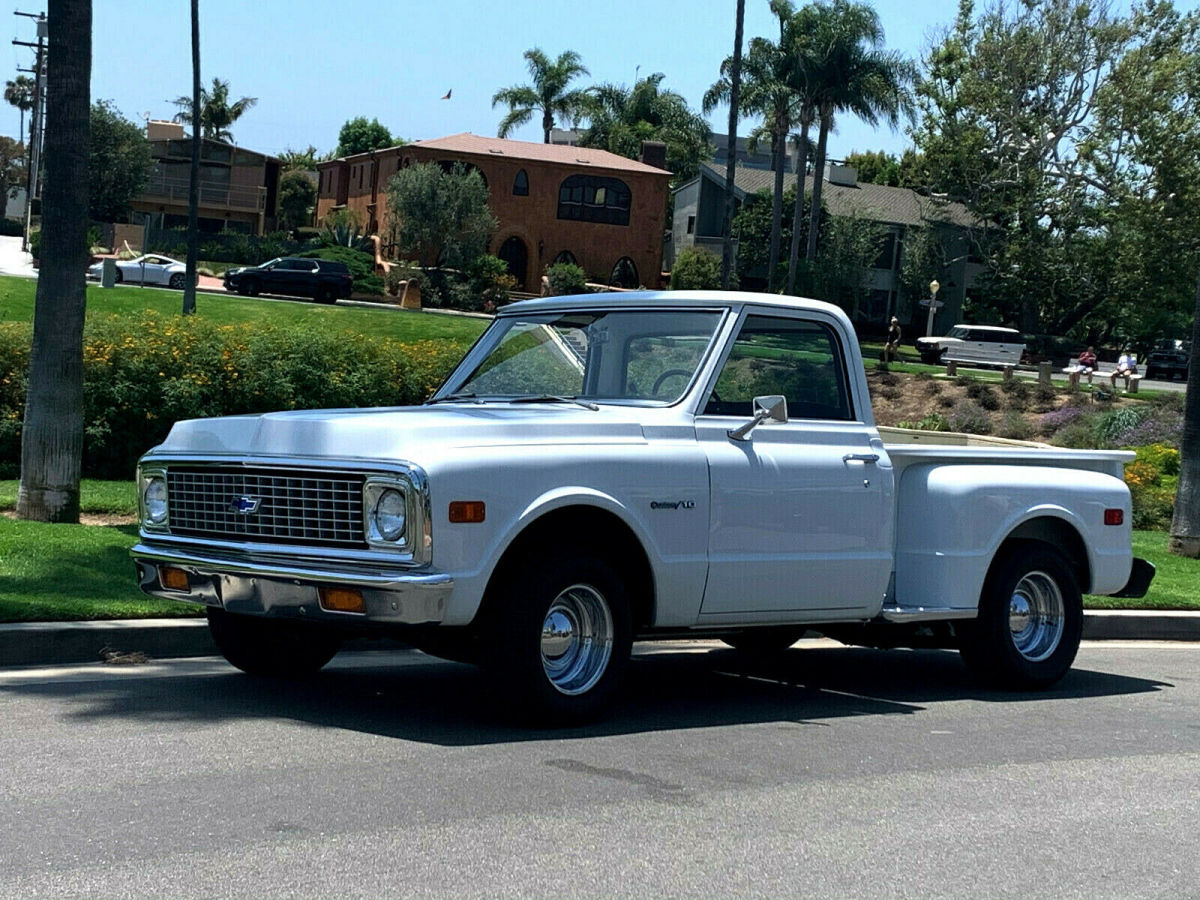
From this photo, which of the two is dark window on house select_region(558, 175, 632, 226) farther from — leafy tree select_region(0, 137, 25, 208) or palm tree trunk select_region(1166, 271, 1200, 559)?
leafy tree select_region(0, 137, 25, 208)

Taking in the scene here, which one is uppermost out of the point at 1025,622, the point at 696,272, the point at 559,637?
the point at 696,272

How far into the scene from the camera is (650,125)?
8375 cm

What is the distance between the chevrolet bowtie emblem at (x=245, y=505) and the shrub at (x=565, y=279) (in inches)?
2116

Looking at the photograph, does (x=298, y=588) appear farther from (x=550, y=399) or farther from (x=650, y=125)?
(x=650, y=125)

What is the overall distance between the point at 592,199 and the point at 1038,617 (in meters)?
59.6

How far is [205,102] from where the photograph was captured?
96.8 m

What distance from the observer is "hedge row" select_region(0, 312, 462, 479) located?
15148 mm

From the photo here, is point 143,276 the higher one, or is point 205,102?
point 205,102

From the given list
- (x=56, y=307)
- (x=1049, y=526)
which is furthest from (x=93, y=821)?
(x=56, y=307)

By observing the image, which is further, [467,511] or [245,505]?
[245,505]

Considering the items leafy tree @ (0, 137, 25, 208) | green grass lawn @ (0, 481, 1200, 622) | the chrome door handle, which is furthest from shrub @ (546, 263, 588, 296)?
leafy tree @ (0, 137, 25, 208)

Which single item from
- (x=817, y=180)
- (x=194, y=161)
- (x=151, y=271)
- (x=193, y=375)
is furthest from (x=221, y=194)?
(x=193, y=375)

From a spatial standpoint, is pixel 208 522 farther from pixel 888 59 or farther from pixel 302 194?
pixel 302 194

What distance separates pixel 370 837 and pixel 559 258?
62.6 metres
